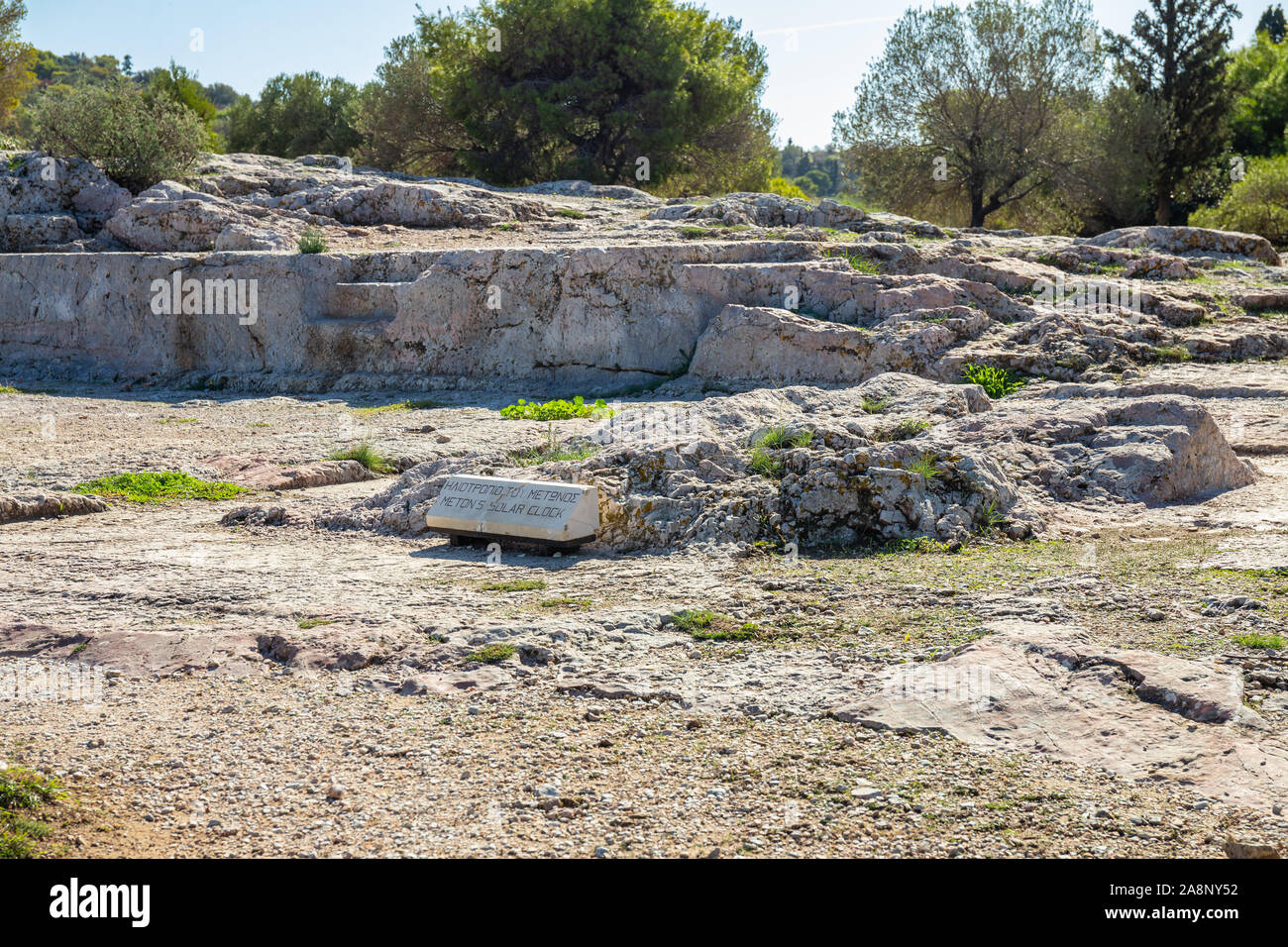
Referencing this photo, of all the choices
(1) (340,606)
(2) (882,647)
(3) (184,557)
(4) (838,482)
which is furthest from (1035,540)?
(3) (184,557)

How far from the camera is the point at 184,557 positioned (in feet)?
20.4

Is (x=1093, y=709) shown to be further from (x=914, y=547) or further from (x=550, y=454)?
(x=550, y=454)

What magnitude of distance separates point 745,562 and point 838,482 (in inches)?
33.4

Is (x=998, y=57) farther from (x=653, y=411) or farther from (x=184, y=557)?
(x=184, y=557)

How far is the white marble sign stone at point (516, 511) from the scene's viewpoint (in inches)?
247

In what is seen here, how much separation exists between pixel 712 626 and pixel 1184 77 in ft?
83.7

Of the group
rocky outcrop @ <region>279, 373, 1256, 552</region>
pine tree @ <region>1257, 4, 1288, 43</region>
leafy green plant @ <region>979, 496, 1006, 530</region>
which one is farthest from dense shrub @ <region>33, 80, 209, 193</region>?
pine tree @ <region>1257, 4, 1288, 43</region>

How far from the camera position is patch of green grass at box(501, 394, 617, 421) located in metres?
9.89

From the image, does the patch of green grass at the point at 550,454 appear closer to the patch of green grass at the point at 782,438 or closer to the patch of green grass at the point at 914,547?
the patch of green grass at the point at 782,438

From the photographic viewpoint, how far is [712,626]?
188 inches

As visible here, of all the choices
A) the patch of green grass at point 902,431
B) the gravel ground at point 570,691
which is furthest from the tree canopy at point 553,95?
the gravel ground at point 570,691

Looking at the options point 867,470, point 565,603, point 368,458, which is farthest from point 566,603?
point 368,458

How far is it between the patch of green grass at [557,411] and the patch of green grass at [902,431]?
9.87ft

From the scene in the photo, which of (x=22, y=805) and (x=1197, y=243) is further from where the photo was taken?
(x=1197, y=243)
